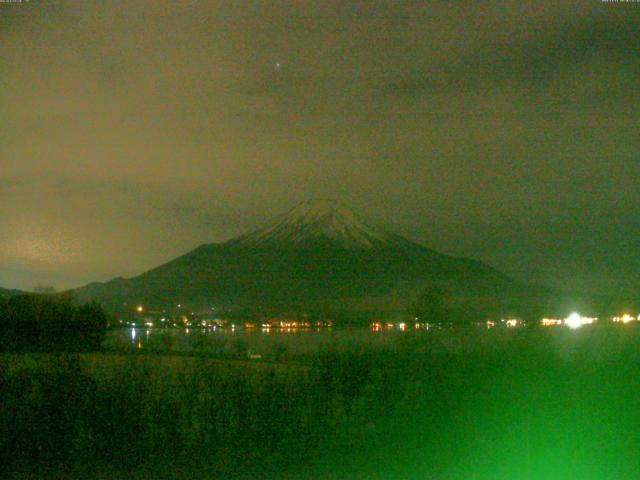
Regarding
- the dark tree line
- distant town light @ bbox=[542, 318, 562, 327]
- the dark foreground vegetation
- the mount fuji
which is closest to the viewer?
→ the dark foreground vegetation

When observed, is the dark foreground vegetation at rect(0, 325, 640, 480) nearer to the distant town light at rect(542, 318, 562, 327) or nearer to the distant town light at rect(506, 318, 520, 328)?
the distant town light at rect(506, 318, 520, 328)

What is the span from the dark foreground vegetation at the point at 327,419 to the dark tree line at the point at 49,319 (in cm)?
1144

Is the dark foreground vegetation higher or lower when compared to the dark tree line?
lower

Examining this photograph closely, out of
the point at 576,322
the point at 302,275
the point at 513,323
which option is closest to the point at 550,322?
the point at 576,322

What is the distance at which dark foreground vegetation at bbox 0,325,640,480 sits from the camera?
1180cm

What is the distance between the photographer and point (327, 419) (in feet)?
49.0

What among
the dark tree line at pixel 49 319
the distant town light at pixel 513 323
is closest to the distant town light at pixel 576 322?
the distant town light at pixel 513 323

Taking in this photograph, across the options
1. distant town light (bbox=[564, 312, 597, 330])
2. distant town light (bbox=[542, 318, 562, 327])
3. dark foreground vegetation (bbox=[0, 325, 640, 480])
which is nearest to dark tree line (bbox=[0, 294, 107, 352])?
dark foreground vegetation (bbox=[0, 325, 640, 480])

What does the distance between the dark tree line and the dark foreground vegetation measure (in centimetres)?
1144

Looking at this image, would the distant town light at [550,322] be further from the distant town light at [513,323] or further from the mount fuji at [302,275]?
the mount fuji at [302,275]

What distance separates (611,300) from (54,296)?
2936 cm

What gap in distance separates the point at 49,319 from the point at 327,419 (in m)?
21.9

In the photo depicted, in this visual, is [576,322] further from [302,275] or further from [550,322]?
[302,275]

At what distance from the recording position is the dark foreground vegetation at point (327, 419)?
11805mm
